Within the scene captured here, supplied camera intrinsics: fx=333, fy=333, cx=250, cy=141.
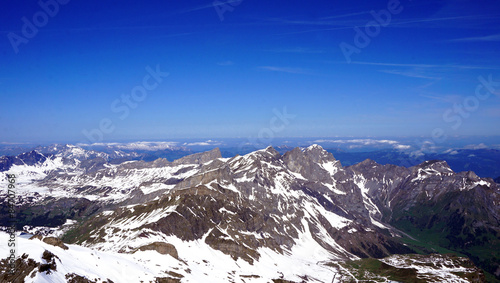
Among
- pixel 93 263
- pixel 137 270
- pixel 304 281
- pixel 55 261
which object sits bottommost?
pixel 304 281

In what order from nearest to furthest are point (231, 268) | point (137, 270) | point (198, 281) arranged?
1. point (137, 270)
2. point (198, 281)
3. point (231, 268)

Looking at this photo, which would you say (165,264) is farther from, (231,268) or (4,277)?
(4,277)

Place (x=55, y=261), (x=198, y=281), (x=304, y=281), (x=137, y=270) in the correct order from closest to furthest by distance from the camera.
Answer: (x=55, y=261) < (x=137, y=270) < (x=198, y=281) < (x=304, y=281)

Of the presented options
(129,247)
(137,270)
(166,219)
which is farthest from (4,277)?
(166,219)

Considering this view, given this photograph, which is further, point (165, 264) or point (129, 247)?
point (129, 247)

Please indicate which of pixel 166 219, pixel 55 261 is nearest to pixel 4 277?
pixel 55 261

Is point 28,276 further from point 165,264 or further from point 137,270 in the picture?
point 165,264

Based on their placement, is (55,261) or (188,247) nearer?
(55,261)

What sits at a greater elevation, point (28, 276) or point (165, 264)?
point (28, 276)

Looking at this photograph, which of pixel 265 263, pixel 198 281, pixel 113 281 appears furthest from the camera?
pixel 265 263
